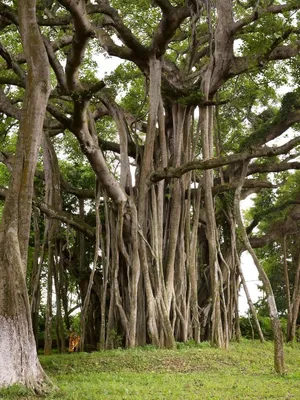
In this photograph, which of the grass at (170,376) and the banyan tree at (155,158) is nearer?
the grass at (170,376)

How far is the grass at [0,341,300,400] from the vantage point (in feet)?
19.0

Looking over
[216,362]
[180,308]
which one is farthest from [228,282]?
[216,362]

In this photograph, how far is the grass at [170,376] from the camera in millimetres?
A: 5793

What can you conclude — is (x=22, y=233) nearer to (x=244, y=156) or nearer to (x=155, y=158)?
(x=244, y=156)

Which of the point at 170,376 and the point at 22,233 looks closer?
the point at 22,233

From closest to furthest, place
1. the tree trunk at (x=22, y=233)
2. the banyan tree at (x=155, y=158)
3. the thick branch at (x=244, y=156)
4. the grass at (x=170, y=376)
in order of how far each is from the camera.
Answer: the tree trunk at (x=22, y=233) < the grass at (x=170, y=376) < the thick branch at (x=244, y=156) < the banyan tree at (x=155, y=158)

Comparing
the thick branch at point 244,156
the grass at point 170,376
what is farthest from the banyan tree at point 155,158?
the grass at point 170,376

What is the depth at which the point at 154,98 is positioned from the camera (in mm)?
10805

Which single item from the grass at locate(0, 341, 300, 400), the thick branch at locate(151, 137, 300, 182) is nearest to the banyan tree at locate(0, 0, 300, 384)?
the thick branch at locate(151, 137, 300, 182)

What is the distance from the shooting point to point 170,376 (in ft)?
23.8

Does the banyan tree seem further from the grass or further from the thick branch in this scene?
the grass

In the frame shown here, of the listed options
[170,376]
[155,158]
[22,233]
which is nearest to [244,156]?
[155,158]

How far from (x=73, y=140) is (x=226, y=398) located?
10.2m

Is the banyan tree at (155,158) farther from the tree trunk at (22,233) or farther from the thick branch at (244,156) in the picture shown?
the tree trunk at (22,233)
